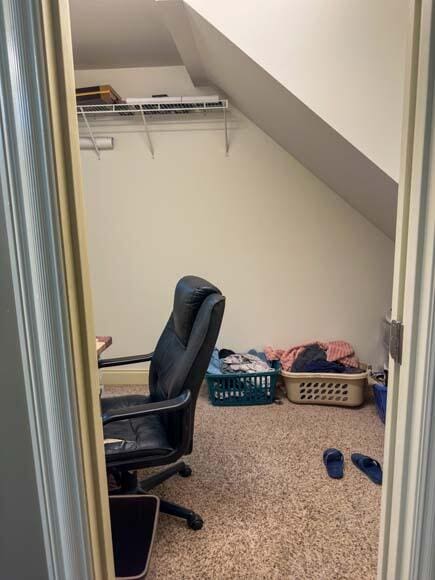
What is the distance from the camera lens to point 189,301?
148cm

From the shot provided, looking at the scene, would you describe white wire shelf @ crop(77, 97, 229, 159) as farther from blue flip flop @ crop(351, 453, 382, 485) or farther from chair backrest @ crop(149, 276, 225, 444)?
blue flip flop @ crop(351, 453, 382, 485)

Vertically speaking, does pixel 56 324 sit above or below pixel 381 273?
above

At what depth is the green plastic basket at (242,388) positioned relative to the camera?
2525 millimetres

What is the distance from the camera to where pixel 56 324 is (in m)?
0.61

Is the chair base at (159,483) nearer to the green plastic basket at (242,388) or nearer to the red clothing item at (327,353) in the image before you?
the green plastic basket at (242,388)

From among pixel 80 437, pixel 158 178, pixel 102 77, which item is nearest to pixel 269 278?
pixel 158 178

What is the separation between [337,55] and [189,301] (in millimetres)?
1224

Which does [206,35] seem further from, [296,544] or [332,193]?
[296,544]

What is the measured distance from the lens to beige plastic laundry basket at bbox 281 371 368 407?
8.07 feet

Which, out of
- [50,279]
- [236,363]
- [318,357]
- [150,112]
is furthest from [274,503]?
[150,112]

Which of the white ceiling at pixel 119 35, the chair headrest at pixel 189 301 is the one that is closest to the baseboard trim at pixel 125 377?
the chair headrest at pixel 189 301

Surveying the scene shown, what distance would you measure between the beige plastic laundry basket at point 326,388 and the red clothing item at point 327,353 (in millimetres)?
127

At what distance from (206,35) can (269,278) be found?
5.31 ft

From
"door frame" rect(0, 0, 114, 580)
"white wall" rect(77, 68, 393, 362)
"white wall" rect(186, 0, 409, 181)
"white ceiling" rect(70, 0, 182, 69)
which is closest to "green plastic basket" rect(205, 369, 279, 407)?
"white wall" rect(77, 68, 393, 362)
